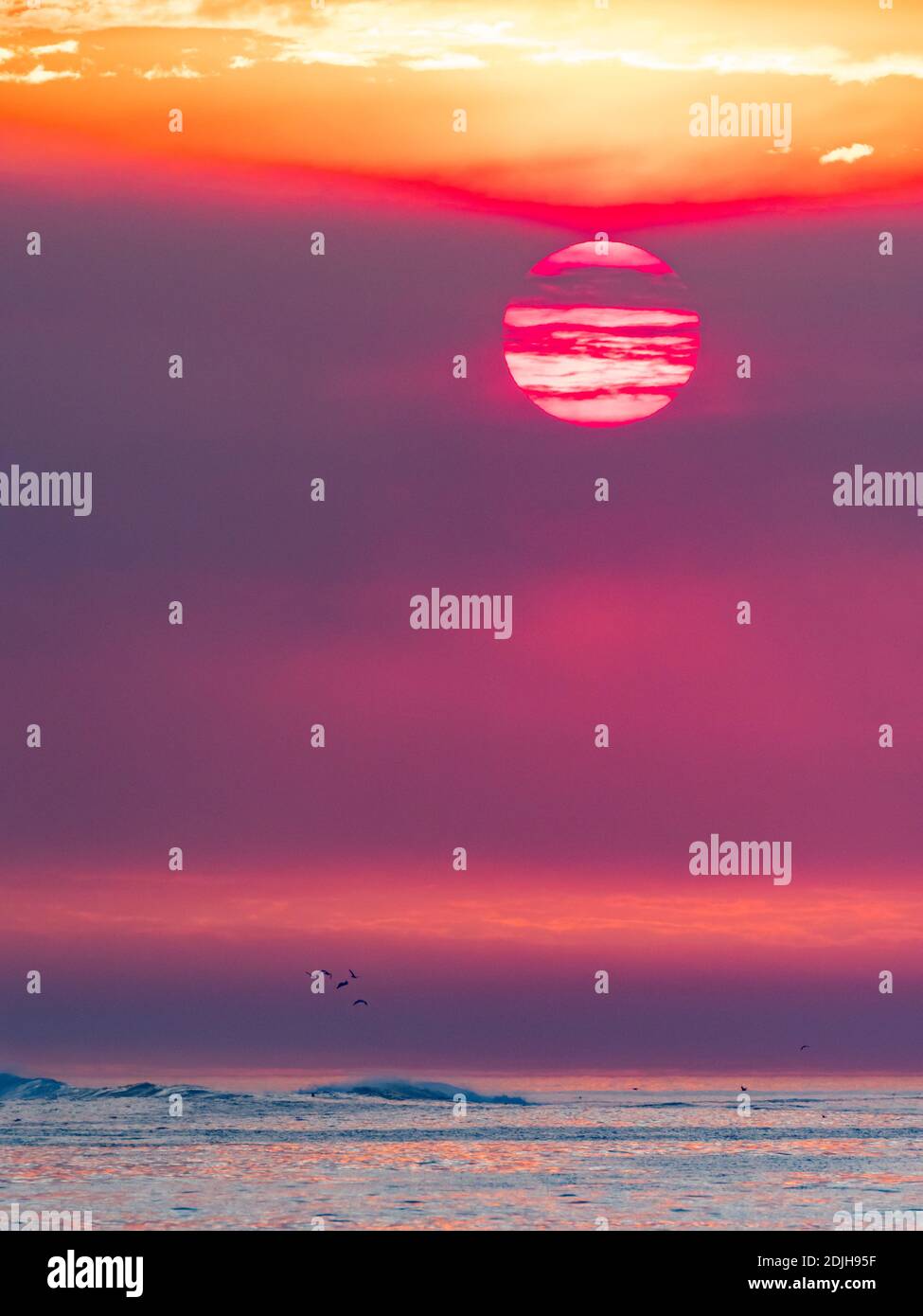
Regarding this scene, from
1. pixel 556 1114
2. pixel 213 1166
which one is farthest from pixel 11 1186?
pixel 556 1114

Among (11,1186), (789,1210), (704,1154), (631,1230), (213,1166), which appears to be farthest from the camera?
(704,1154)

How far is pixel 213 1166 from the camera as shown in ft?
238

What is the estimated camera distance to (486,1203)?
5850cm

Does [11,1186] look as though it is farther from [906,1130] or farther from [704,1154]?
[906,1130]
